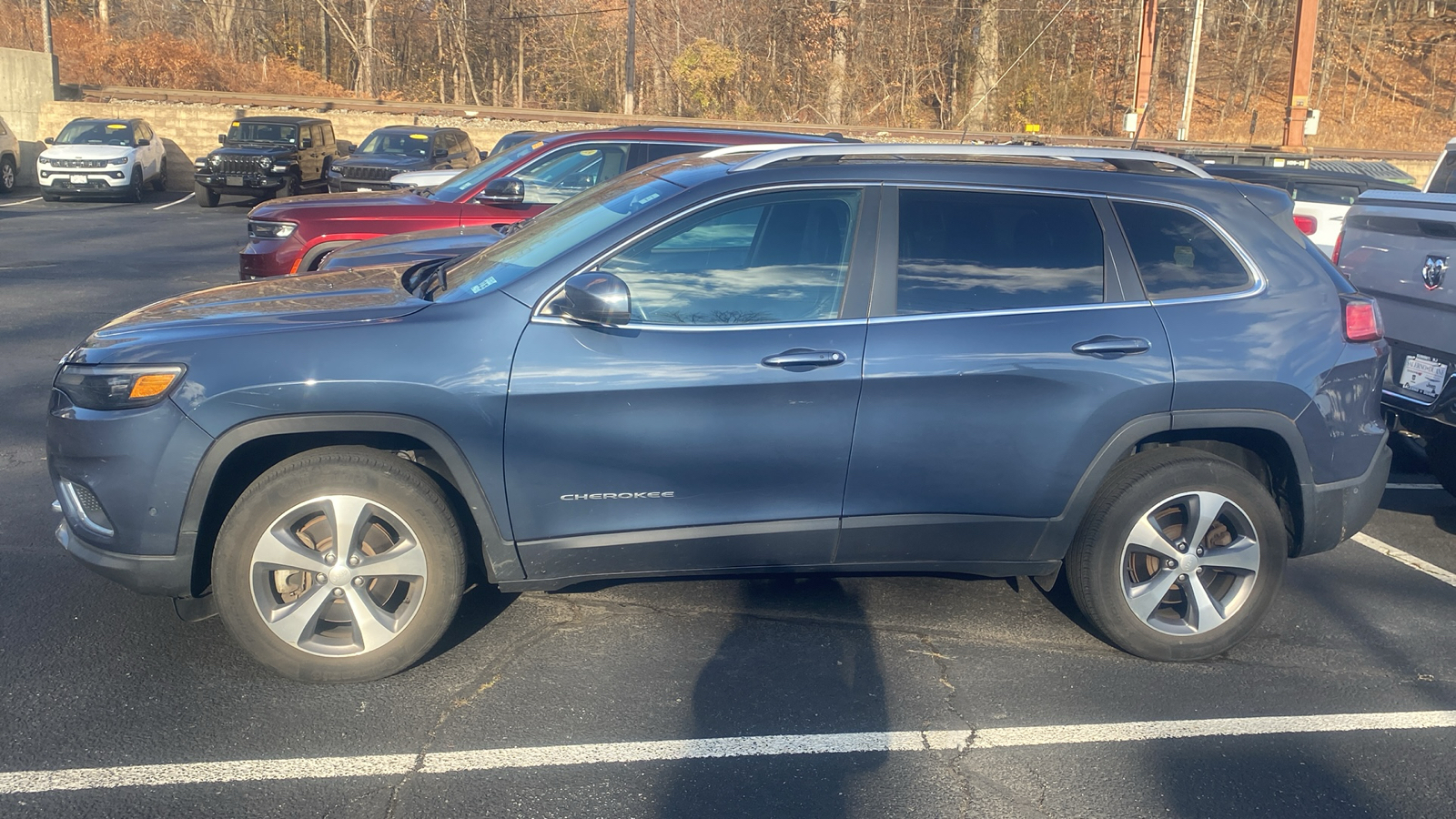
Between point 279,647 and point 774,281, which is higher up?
point 774,281

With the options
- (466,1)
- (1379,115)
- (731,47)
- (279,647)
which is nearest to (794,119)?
(731,47)

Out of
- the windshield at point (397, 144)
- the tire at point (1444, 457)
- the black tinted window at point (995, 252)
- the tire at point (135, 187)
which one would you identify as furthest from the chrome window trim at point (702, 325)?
the tire at point (135, 187)

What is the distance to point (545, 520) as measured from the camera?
404 centimetres

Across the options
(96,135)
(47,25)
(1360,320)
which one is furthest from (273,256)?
(47,25)

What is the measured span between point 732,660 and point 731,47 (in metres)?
37.4

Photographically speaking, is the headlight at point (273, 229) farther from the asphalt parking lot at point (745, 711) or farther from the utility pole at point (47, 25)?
the utility pole at point (47, 25)

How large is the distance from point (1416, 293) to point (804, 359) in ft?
12.1

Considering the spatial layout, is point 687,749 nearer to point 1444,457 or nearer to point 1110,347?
point 1110,347

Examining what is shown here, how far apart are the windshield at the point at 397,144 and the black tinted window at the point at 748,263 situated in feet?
58.4

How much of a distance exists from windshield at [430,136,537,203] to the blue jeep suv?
478 centimetres

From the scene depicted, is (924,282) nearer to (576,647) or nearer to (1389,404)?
(576,647)

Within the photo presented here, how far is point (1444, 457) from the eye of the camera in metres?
6.23

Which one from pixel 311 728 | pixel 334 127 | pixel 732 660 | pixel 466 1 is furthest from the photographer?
pixel 466 1

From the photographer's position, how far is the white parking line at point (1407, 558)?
5.54m
